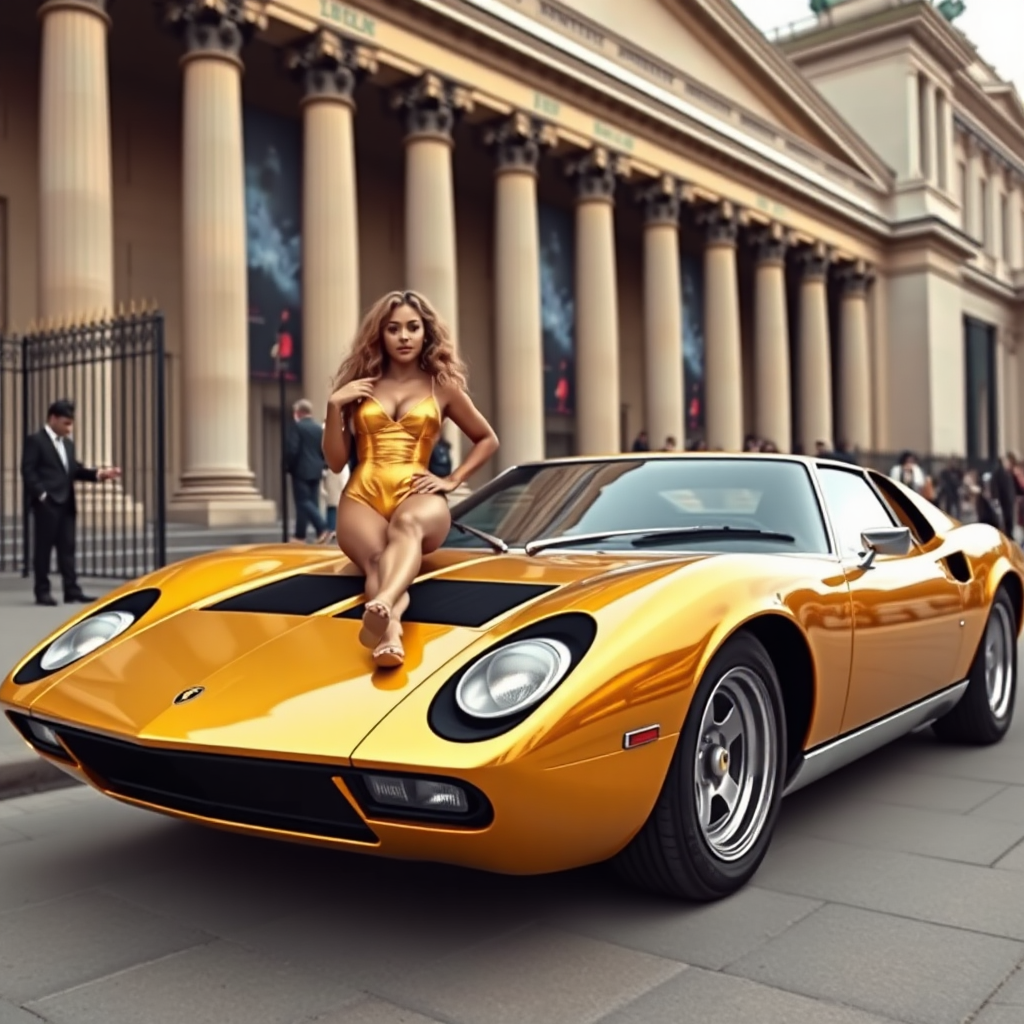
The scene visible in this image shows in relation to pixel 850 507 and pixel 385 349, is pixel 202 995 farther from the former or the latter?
pixel 850 507

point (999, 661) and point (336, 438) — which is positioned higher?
point (336, 438)

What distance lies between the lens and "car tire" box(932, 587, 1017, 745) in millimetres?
5246

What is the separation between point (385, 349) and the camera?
3873mm

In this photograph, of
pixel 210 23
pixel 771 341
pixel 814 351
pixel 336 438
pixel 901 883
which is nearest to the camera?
pixel 901 883

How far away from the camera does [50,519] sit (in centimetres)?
1005

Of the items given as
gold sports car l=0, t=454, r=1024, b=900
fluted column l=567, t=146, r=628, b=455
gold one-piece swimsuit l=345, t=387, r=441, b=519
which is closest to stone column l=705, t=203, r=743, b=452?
fluted column l=567, t=146, r=628, b=455

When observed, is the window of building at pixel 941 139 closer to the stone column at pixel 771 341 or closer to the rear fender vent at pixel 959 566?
the stone column at pixel 771 341

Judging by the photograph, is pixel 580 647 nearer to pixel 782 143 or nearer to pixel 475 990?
pixel 475 990

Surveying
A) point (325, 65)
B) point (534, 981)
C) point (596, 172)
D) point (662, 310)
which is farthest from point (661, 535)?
point (662, 310)

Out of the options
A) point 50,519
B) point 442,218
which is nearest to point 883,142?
point 442,218

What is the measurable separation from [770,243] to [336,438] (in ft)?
98.0

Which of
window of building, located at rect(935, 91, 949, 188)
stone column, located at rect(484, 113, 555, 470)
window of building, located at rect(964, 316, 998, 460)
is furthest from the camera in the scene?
window of building, located at rect(964, 316, 998, 460)

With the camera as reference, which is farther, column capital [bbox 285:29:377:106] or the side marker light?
column capital [bbox 285:29:377:106]

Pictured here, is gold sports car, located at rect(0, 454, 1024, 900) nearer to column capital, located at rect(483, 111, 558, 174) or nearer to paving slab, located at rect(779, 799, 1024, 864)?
paving slab, located at rect(779, 799, 1024, 864)
